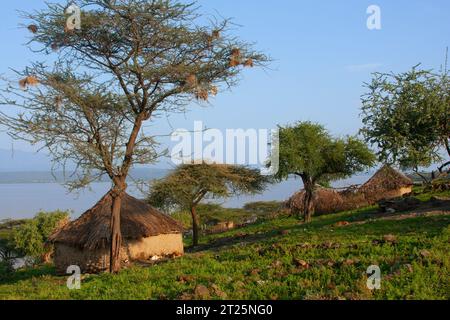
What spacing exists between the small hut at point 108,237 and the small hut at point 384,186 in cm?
1508

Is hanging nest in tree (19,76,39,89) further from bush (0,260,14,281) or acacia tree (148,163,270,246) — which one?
bush (0,260,14,281)

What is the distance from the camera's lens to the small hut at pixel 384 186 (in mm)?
32375

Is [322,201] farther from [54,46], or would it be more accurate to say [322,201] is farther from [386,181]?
[54,46]

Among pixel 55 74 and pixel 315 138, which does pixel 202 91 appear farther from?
pixel 315 138

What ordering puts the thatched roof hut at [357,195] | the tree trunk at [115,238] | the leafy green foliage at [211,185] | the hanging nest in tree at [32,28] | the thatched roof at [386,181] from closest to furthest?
the hanging nest in tree at [32,28]
the tree trunk at [115,238]
the leafy green foliage at [211,185]
the thatched roof hut at [357,195]
the thatched roof at [386,181]

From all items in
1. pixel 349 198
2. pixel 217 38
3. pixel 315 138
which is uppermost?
pixel 217 38

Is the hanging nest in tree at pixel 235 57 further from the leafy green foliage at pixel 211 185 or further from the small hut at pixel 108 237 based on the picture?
the leafy green foliage at pixel 211 185

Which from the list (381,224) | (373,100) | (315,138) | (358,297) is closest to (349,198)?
(315,138)

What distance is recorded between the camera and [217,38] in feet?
43.2

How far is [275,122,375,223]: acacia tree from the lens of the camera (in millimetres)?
26031

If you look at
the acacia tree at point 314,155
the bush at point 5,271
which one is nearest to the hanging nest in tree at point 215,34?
the acacia tree at point 314,155

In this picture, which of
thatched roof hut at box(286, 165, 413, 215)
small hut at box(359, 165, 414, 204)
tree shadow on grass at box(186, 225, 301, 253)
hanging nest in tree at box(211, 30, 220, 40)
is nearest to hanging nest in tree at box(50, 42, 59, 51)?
hanging nest in tree at box(211, 30, 220, 40)

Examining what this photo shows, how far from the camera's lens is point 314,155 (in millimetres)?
26172
